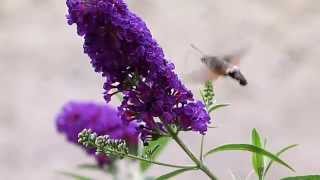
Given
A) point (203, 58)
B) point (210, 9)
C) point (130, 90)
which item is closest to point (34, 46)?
point (210, 9)

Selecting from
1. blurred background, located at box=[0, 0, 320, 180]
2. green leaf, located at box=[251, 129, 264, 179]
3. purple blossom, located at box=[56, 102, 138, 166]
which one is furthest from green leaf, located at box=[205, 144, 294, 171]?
blurred background, located at box=[0, 0, 320, 180]

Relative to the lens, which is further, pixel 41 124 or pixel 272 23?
pixel 272 23

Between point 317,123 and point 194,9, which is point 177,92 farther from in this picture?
point 194,9

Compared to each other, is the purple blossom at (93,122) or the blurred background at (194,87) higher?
the blurred background at (194,87)

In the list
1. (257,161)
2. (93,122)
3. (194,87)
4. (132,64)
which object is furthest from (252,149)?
(194,87)

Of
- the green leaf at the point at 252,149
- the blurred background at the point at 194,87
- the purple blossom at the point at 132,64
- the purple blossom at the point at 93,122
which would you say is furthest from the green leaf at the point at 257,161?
the blurred background at the point at 194,87

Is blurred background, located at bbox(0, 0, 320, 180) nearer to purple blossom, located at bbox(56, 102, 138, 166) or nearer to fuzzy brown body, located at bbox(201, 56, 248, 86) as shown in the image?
purple blossom, located at bbox(56, 102, 138, 166)

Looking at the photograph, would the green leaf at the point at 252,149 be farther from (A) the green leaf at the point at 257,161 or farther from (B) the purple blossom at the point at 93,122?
(B) the purple blossom at the point at 93,122
